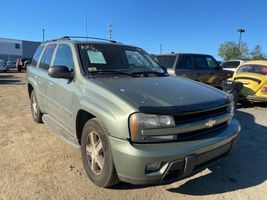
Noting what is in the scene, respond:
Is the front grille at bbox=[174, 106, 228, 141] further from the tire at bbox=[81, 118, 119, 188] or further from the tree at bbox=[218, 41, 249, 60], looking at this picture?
the tree at bbox=[218, 41, 249, 60]

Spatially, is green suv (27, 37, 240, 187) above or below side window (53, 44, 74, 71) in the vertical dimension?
below

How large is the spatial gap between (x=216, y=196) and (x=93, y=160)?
153cm

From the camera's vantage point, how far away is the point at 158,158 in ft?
8.24

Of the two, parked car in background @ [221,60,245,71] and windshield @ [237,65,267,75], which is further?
parked car in background @ [221,60,245,71]

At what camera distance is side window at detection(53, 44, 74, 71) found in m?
3.97

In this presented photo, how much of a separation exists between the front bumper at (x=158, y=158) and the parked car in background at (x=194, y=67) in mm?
6322

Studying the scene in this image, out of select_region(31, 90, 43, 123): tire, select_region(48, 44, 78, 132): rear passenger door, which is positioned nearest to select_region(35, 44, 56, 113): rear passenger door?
select_region(48, 44, 78, 132): rear passenger door

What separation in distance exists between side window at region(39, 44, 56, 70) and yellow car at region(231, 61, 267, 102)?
246 inches

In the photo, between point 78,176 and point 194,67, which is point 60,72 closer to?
point 78,176

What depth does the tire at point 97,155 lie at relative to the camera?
9.27 ft

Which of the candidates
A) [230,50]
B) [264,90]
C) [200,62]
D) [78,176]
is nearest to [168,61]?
[200,62]

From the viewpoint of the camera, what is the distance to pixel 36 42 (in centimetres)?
6366

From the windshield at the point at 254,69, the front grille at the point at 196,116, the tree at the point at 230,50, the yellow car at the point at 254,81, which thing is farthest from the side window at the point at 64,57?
the tree at the point at 230,50

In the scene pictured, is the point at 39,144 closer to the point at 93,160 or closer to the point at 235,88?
the point at 93,160
